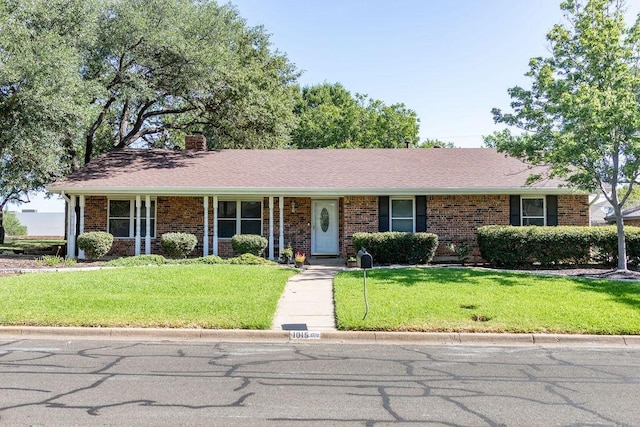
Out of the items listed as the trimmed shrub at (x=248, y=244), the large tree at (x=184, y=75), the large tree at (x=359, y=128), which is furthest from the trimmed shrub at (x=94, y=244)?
the large tree at (x=359, y=128)

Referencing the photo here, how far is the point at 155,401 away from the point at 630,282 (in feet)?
37.1

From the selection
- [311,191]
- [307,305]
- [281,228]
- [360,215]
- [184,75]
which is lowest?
[307,305]

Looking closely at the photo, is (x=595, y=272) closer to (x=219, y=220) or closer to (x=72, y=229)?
(x=219, y=220)

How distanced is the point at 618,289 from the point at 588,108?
169 inches

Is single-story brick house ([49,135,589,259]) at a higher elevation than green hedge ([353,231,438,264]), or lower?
higher

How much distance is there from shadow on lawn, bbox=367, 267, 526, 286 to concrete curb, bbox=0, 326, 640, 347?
3.39 metres

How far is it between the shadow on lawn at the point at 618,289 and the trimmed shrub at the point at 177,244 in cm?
1169

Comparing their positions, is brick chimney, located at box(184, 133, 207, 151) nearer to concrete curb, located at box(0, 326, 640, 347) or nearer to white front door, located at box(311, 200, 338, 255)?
white front door, located at box(311, 200, 338, 255)

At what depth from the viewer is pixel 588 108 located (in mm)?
12680

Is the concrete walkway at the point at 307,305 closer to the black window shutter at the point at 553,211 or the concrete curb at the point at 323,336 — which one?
the concrete curb at the point at 323,336

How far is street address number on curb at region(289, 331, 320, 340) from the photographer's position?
28.5ft

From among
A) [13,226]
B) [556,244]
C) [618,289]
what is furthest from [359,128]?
[13,226]

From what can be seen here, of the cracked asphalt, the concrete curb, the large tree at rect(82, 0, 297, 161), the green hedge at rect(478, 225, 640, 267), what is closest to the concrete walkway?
the concrete curb

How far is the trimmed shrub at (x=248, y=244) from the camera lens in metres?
17.5
